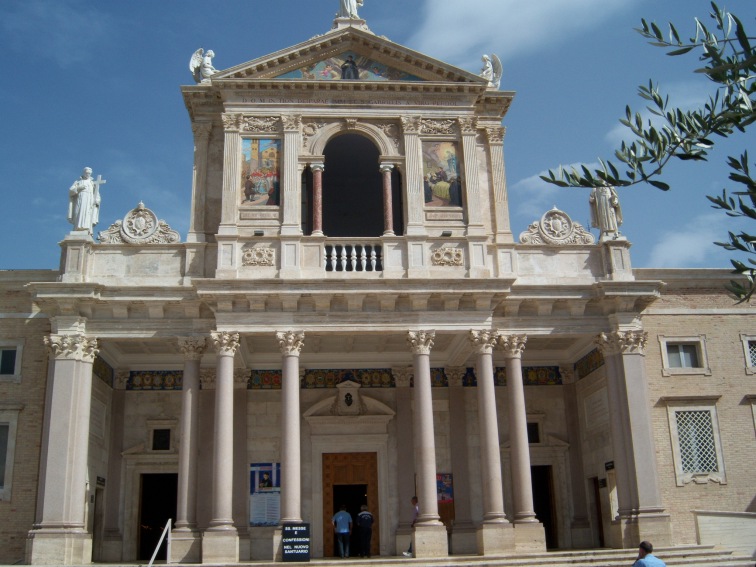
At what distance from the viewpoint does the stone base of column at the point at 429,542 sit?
66.0 ft

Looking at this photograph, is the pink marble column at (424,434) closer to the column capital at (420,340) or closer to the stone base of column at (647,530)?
the column capital at (420,340)

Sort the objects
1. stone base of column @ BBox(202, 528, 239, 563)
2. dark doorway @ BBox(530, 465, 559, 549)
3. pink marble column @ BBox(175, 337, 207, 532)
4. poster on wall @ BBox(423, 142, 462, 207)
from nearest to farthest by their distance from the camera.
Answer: stone base of column @ BBox(202, 528, 239, 563) → pink marble column @ BBox(175, 337, 207, 532) → poster on wall @ BBox(423, 142, 462, 207) → dark doorway @ BBox(530, 465, 559, 549)

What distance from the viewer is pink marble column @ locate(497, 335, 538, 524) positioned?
840 inches

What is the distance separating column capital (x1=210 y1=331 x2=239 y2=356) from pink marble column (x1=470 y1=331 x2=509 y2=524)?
604 cm

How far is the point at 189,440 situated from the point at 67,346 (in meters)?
3.87

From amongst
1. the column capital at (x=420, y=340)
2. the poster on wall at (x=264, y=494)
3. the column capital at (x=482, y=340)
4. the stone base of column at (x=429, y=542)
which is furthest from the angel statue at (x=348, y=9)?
the stone base of column at (x=429, y=542)

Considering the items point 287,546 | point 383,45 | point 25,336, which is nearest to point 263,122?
point 383,45

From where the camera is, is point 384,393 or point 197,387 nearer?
point 197,387

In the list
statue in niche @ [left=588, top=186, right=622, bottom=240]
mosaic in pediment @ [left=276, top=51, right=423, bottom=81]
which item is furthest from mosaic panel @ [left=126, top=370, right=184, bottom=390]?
statue in niche @ [left=588, top=186, right=622, bottom=240]

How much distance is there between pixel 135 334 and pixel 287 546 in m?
6.74

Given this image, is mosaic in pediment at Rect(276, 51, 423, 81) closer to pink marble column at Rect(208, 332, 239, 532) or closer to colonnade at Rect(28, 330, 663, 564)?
colonnade at Rect(28, 330, 663, 564)

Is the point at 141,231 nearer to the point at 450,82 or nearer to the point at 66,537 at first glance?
the point at 66,537

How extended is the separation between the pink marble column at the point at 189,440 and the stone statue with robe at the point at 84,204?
421 centimetres

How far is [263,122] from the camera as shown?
78.3 ft
